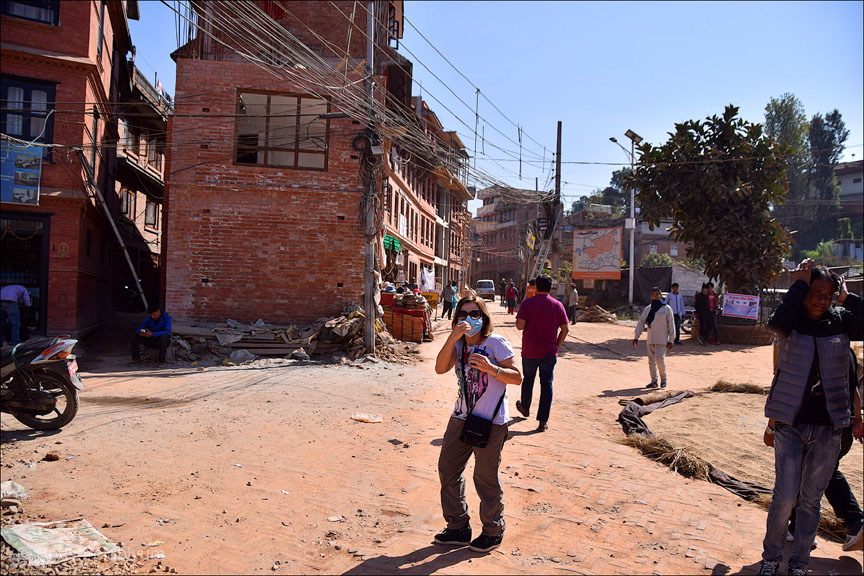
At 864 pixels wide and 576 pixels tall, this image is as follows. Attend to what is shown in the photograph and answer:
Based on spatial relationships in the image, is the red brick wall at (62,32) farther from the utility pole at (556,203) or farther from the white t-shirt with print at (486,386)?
the utility pole at (556,203)

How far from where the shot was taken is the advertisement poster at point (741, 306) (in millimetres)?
19125

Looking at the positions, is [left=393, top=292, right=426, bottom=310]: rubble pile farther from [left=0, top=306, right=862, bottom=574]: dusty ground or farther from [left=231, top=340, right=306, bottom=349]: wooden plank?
[left=0, top=306, right=862, bottom=574]: dusty ground

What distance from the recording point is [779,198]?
20.0m

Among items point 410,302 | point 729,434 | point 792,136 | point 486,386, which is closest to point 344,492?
point 486,386

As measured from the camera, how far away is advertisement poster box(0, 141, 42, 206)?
11.5 metres

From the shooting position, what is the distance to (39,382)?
6.39m

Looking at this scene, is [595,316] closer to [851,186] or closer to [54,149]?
[54,149]

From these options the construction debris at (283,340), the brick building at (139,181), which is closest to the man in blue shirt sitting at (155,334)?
the construction debris at (283,340)

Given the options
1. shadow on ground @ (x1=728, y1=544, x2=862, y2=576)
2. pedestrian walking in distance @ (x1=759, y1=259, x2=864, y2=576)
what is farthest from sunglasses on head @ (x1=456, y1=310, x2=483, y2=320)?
shadow on ground @ (x1=728, y1=544, x2=862, y2=576)

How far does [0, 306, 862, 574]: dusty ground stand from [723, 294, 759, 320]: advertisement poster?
12693 mm

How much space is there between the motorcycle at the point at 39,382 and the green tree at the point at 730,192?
62.1 feet

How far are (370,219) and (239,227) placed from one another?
356 cm

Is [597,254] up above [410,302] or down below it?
above

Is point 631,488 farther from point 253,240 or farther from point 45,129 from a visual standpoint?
point 45,129
